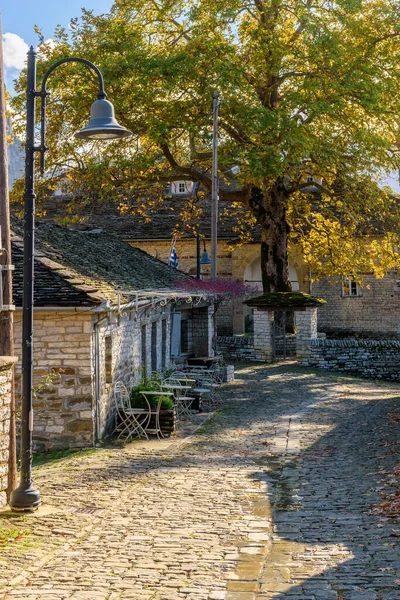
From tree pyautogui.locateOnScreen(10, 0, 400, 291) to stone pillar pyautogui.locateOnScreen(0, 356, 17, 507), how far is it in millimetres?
16577

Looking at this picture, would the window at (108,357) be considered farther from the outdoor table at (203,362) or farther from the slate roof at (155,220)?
the slate roof at (155,220)

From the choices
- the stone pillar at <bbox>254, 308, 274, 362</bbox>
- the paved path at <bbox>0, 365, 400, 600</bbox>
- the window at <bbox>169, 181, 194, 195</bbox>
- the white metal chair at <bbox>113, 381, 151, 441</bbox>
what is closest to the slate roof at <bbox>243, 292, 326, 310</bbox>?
the stone pillar at <bbox>254, 308, 274, 362</bbox>

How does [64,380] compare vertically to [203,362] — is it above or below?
above

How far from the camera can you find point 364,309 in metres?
40.6

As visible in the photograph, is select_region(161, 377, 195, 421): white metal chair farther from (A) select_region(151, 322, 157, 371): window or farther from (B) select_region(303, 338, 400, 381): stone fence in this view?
(B) select_region(303, 338, 400, 381): stone fence

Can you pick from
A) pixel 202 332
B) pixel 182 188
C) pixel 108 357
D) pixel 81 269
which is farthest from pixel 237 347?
pixel 108 357

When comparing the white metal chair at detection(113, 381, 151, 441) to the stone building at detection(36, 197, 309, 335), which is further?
the stone building at detection(36, 197, 309, 335)

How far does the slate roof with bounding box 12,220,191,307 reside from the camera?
14203mm

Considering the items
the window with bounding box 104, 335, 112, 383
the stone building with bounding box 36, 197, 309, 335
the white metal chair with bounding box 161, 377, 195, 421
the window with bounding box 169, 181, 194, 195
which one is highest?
the window with bounding box 169, 181, 194, 195

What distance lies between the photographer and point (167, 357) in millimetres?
22906

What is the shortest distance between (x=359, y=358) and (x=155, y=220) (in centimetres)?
1579

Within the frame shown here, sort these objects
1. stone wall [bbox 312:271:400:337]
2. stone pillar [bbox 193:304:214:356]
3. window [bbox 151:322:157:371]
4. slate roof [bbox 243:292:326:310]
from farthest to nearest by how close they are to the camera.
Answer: stone wall [bbox 312:271:400:337] → slate roof [bbox 243:292:326:310] → stone pillar [bbox 193:304:214:356] → window [bbox 151:322:157:371]

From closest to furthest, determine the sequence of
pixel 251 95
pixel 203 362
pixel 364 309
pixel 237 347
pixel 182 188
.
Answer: pixel 203 362 → pixel 251 95 → pixel 237 347 → pixel 364 309 → pixel 182 188

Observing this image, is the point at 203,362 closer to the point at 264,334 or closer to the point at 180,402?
the point at 180,402
